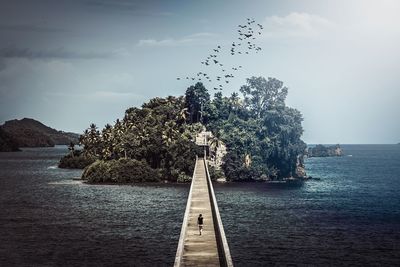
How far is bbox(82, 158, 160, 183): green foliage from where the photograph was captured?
110 meters

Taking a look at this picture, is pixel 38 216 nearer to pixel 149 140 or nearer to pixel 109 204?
pixel 109 204

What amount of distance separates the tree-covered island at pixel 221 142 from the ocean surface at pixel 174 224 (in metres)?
8.50

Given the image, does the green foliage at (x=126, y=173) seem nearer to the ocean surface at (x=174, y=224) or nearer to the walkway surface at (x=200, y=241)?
the ocean surface at (x=174, y=224)

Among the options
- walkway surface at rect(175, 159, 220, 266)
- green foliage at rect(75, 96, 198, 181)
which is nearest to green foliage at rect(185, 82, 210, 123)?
green foliage at rect(75, 96, 198, 181)

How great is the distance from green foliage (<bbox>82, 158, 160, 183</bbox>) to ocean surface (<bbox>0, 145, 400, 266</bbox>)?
6247 millimetres

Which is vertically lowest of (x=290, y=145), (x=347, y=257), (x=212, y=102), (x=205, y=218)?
(x=347, y=257)

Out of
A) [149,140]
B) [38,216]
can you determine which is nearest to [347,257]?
[38,216]

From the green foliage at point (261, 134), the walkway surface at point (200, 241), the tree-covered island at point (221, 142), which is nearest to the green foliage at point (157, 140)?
the tree-covered island at point (221, 142)

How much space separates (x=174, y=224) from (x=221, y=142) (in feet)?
186

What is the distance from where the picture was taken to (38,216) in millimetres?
69000

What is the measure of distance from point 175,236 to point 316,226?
18.3 m

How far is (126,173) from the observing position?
111 metres

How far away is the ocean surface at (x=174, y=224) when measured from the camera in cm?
4669

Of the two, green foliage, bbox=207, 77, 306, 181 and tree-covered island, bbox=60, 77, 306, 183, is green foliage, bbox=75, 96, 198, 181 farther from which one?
green foliage, bbox=207, 77, 306, 181
